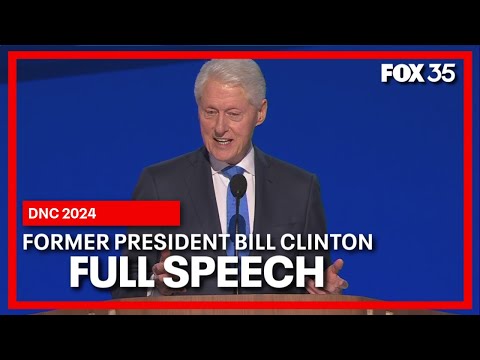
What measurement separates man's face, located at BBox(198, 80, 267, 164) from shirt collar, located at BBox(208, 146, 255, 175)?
36mm

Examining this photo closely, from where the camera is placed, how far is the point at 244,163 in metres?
10.5

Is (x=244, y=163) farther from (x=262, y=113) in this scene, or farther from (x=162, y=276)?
(x=162, y=276)

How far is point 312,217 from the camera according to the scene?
10.5m

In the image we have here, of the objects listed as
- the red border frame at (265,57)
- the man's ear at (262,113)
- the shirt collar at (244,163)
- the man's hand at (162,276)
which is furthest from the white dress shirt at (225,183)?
the red border frame at (265,57)

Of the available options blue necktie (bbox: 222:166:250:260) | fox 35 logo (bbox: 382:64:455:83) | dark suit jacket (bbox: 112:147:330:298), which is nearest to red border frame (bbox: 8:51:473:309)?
fox 35 logo (bbox: 382:64:455:83)

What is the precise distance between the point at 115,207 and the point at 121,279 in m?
0.49

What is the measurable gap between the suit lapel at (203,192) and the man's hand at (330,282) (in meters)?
0.72

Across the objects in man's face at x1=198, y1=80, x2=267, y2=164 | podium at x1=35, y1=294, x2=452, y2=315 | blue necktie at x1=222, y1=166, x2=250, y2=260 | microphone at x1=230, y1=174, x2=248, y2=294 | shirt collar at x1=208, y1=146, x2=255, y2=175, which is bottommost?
podium at x1=35, y1=294, x2=452, y2=315

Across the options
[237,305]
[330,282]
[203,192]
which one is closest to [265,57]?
[203,192]

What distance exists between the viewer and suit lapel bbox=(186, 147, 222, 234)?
34.1 feet

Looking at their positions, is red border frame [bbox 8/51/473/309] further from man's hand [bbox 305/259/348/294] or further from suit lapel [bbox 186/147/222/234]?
suit lapel [bbox 186/147/222/234]

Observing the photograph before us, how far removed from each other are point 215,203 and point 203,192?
11cm

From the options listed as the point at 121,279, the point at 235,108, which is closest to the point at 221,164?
the point at 235,108
